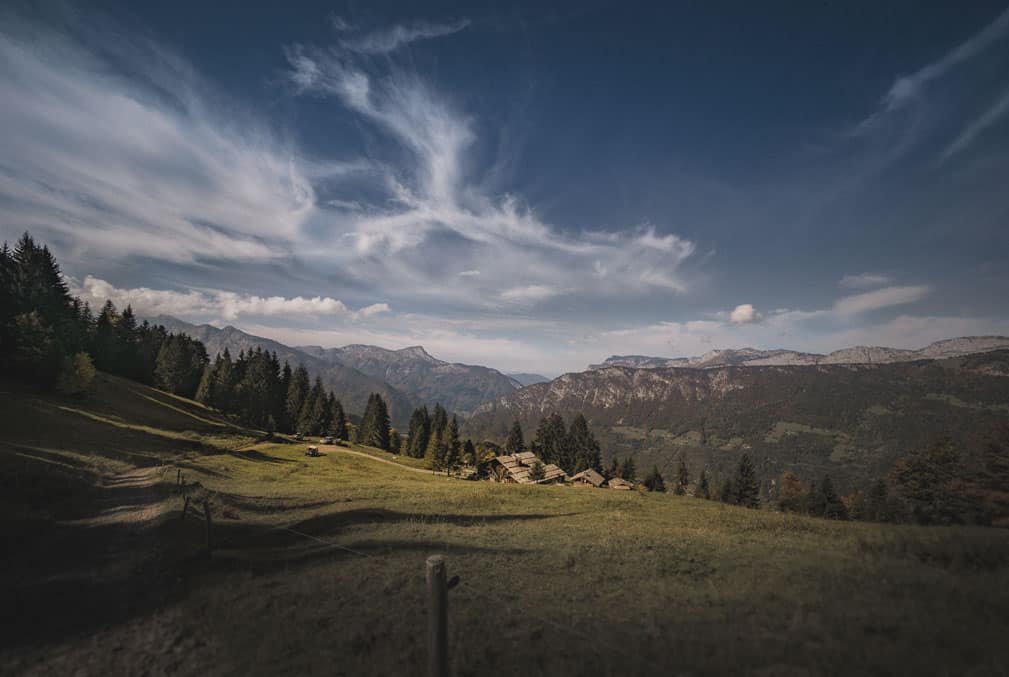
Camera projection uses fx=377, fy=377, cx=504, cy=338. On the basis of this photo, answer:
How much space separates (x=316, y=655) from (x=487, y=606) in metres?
4.15

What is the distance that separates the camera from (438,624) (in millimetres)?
5957

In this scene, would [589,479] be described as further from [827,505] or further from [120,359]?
[120,359]

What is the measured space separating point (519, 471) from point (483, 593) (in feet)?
206

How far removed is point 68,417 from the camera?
4275cm

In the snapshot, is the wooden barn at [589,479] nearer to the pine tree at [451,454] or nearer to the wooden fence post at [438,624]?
the pine tree at [451,454]

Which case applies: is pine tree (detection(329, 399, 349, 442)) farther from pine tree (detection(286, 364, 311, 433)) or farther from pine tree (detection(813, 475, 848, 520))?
pine tree (detection(813, 475, 848, 520))

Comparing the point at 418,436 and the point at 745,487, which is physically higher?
the point at 418,436

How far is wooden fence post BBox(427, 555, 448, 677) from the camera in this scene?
5.86 m

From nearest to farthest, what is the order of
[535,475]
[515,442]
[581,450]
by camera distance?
[535,475] < [581,450] < [515,442]

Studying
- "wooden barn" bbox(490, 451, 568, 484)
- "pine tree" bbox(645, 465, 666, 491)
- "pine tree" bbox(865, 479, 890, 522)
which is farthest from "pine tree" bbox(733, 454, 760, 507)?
"wooden barn" bbox(490, 451, 568, 484)

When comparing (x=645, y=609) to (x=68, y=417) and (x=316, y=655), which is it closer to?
(x=316, y=655)

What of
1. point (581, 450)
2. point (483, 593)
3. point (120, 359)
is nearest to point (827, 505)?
point (581, 450)

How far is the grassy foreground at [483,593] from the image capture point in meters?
7.36

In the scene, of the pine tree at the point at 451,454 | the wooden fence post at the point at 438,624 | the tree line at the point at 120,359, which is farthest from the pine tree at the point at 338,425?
the wooden fence post at the point at 438,624
